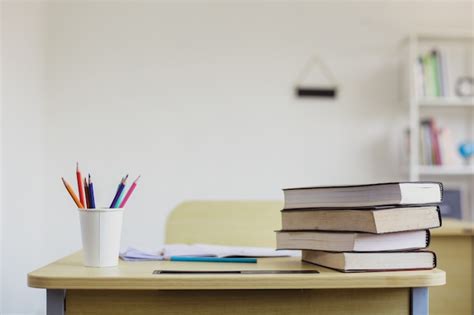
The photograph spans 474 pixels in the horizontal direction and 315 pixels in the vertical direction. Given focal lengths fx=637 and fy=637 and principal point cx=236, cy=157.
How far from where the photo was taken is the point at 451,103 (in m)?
3.55

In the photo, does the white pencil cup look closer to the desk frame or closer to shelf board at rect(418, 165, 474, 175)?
the desk frame

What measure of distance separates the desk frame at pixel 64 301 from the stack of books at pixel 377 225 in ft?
0.18

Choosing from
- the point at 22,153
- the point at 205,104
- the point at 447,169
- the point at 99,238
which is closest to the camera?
the point at 99,238

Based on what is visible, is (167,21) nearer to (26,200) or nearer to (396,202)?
(26,200)

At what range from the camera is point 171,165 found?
3676 mm

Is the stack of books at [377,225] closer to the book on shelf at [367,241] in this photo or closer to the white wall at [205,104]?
the book on shelf at [367,241]

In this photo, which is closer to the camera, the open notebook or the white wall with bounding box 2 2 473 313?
the open notebook

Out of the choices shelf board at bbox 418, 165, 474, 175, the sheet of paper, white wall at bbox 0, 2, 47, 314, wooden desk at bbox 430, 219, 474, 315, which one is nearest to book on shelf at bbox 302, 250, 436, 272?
the sheet of paper

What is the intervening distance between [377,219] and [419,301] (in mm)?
160

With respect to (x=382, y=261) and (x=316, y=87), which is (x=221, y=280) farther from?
(x=316, y=87)

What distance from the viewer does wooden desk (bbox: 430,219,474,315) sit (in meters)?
2.59

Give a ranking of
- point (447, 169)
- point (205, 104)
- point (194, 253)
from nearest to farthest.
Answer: point (194, 253)
point (447, 169)
point (205, 104)

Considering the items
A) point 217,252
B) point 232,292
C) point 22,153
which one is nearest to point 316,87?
point 22,153

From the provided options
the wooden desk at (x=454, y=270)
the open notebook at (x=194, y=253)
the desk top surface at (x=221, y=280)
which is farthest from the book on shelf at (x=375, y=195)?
the wooden desk at (x=454, y=270)
